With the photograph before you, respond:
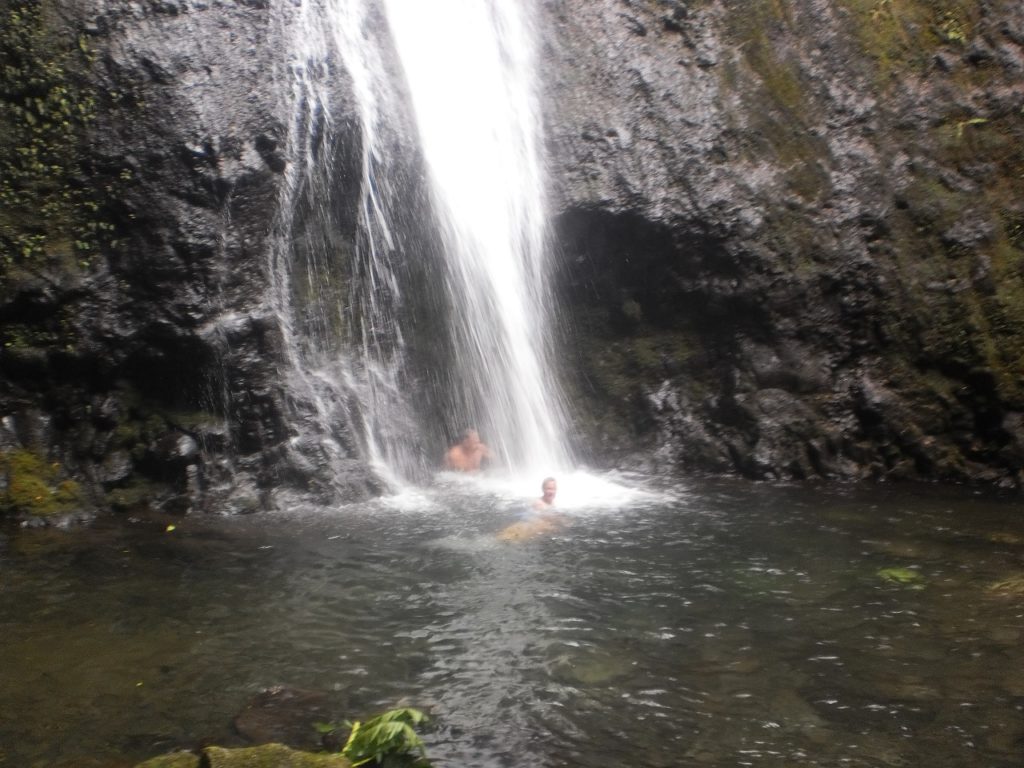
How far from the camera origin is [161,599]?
20.9 ft

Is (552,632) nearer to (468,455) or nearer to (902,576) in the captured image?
(902,576)

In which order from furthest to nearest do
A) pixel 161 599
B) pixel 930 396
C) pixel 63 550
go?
1. pixel 930 396
2. pixel 63 550
3. pixel 161 599

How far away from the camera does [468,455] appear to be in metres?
10.5

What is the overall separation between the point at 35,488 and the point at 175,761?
5.80m

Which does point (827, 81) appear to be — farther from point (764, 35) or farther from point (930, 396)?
point (930, 396)

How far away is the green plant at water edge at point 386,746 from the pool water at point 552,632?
0.86ft

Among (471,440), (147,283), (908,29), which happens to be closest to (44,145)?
(147,283)

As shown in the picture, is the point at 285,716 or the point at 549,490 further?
the point at 549,490

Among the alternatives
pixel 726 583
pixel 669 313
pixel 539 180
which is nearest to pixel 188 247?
pixel 539 180

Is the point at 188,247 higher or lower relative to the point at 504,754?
higher

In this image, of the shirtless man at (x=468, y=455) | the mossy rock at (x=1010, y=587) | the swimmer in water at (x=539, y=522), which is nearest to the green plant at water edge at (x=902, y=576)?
the mossy rock at (x=1010, y=587)

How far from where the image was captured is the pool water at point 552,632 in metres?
4.45

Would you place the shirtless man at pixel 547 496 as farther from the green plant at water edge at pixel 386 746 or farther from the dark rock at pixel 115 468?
the green plant at water edge at pixel 386 746

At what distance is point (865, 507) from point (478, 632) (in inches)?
188
